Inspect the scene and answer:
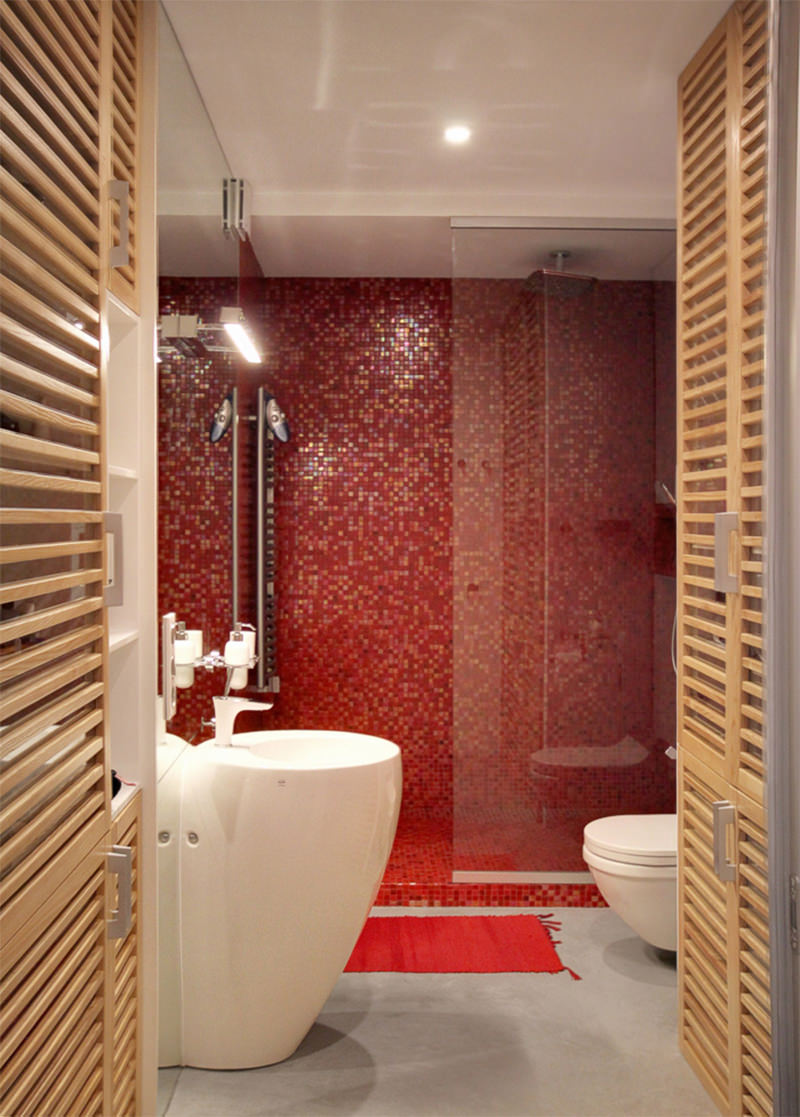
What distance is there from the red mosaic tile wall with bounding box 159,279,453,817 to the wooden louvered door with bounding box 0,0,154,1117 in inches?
81.2

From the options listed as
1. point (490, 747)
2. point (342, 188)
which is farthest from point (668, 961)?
point (342, 188)

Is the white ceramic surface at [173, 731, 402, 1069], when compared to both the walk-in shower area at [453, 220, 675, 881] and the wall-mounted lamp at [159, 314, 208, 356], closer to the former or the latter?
the wall-mounted lamp at [159, 314, 208, 356]

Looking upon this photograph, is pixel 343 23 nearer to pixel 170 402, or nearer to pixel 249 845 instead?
pixel 170 402

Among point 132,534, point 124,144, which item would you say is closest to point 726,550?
point 132,534

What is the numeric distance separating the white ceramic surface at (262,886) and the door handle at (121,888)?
475mm

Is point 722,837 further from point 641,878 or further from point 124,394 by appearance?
point 124,394

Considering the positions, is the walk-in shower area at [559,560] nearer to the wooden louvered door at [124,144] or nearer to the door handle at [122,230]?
the wooden louvered door at [124,144]

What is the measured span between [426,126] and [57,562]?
69.9 inches

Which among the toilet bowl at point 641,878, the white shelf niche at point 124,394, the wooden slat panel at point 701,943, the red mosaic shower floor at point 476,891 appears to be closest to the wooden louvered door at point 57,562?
the white shelf niche at point 124,394

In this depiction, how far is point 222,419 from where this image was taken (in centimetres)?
254

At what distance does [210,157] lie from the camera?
2438 millimetres

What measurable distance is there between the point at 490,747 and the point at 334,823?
128cm

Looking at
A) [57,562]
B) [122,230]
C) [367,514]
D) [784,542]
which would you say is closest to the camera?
[784,542]

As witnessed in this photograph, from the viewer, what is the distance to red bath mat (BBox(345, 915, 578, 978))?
2.65 m
